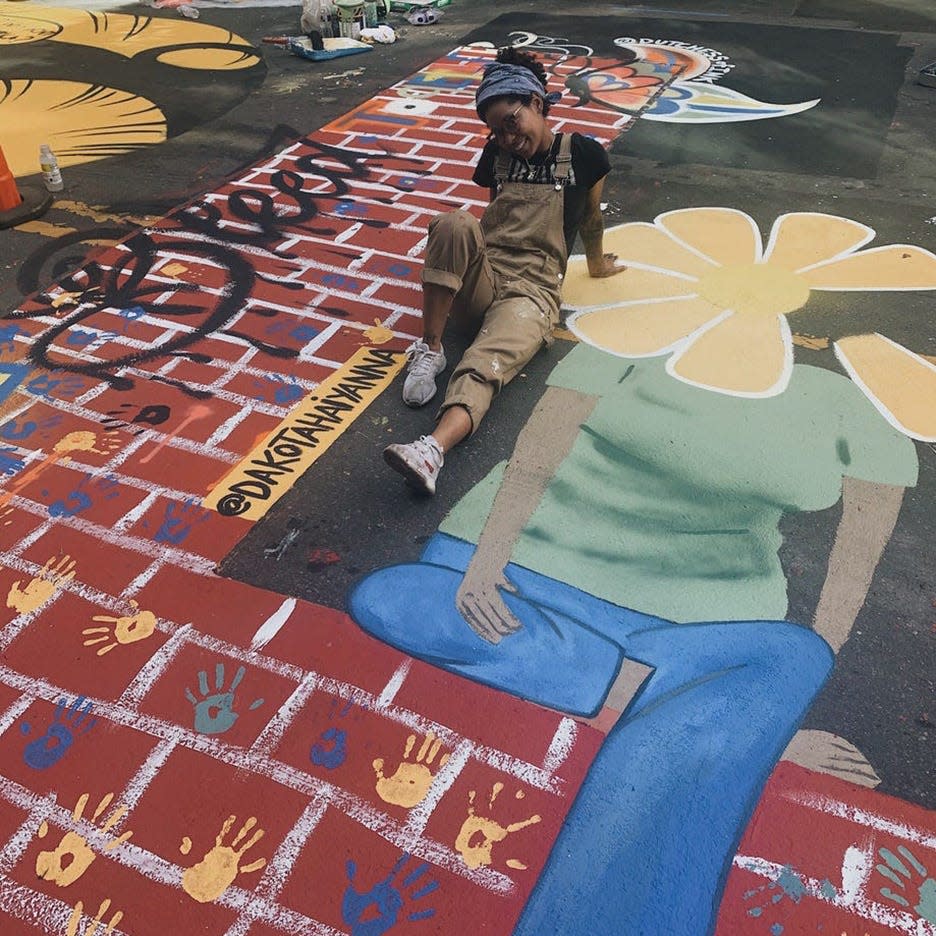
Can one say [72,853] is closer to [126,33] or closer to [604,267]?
[604,267]

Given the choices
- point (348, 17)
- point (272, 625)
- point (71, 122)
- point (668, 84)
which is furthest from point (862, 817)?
point (348, 17)

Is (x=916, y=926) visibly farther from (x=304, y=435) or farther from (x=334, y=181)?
(x=334, y=181)

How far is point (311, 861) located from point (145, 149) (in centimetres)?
463

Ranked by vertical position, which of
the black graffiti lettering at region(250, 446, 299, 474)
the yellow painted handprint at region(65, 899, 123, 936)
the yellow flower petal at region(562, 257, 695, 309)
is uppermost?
the yellow flower petal at region(562, 257, 695, 309)

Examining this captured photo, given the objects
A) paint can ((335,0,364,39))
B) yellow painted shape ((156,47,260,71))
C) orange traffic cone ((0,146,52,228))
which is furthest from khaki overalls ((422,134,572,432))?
paint can ((335,0,364,39))

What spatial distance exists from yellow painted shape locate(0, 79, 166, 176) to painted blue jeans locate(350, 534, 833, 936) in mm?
3973

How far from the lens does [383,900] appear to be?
1.74m

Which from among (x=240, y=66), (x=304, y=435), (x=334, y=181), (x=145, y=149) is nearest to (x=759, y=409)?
(x=304, y=435)

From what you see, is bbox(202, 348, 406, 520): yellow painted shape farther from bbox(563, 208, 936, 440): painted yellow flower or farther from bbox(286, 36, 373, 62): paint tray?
bbox(286, 36, 373, 62): paint tray

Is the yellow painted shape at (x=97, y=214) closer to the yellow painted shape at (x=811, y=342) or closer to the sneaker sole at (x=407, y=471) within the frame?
the sneaker sole at (x=407, y=471)

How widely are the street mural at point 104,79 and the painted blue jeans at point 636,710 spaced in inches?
162

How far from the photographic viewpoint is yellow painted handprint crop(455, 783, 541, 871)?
1803 millimetres

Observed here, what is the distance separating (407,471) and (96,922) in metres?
1.36

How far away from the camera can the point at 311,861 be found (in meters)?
1.81
